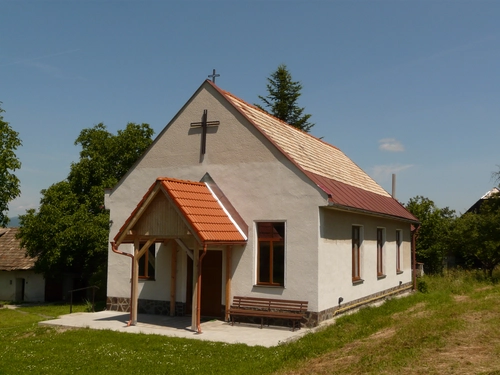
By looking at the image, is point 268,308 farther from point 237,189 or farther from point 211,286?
point 237,189

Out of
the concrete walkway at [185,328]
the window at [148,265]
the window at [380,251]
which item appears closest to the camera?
the concrete walkway at [185,328]

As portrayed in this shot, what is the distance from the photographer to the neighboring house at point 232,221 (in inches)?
527

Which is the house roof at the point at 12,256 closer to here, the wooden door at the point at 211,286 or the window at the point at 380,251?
the wooden door at the point at 211,286

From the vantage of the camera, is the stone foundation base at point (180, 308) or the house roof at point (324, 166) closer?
the stone foundation base at point (180, 308)

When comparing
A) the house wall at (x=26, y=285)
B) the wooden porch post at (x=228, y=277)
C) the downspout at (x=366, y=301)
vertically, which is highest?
the wooden porch post at (x=228, y=277)

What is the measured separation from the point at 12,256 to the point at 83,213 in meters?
7.14

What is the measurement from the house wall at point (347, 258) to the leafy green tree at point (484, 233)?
7649 millimetres

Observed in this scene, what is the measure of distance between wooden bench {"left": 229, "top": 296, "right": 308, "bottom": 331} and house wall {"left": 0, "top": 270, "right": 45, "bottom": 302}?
63.3 feet

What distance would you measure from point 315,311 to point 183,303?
13.3 ft

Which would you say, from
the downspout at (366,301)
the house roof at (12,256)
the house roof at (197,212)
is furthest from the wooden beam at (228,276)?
the house roof at (12,256)

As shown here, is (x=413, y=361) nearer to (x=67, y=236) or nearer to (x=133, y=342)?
(x=133, y=342)

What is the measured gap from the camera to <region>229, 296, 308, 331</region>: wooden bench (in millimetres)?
13258

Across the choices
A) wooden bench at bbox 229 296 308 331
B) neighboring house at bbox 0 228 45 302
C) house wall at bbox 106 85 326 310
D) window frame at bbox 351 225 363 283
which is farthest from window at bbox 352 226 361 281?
neighboring house at bbox 0 228 45 302

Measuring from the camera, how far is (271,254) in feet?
46.2
